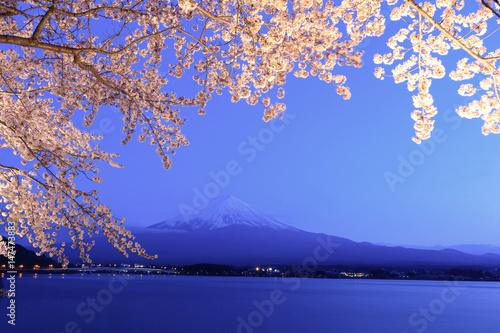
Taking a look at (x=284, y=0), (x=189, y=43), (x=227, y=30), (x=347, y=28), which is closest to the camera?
(x=284, y=0)

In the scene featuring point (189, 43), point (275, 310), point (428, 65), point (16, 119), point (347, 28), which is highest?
point (189, 43)

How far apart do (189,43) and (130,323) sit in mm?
41670

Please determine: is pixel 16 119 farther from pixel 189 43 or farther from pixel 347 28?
pixel 347 28

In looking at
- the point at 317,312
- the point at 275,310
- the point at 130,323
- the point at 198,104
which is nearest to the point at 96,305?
the point at 130,323

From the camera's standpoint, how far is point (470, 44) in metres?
3.53

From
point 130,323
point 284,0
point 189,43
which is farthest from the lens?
point 130,323

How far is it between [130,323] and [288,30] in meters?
43.2

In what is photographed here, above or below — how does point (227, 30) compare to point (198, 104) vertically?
above

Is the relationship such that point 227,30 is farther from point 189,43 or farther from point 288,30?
point 288,30

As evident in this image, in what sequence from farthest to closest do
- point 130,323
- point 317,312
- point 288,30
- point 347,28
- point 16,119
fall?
point 317,312 → point 130,323 → point 347,28 → point 16,119 → point 288,30

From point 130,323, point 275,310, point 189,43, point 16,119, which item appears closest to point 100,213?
point 16,119

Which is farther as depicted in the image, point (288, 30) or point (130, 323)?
point (130, 323)

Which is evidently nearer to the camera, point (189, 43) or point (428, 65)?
point (428, 65)

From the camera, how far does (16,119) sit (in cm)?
371
